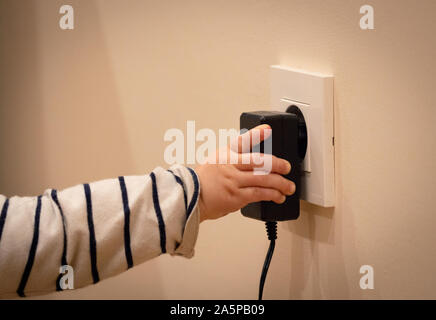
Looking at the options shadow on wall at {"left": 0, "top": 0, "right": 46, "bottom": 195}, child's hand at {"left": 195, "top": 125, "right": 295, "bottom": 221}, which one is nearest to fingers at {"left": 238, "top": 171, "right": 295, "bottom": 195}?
child's hand at {"left": 195, "top": 125, "right": 295, "bottom": 221}

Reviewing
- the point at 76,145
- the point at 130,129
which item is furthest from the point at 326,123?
the point at 76,145

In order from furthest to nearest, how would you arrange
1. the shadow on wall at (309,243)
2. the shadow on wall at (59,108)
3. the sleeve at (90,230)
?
1. the shadow on wall at (59,108)
2. the shadow on wall at (309,243)
3. the sleeve at (90,230)

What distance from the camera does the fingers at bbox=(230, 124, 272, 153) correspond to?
1.79ft

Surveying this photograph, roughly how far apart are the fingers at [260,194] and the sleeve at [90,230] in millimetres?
43

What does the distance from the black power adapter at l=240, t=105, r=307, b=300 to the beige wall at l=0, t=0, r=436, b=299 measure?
4 cm

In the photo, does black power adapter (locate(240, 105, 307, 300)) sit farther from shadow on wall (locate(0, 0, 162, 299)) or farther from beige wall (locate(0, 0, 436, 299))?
shadow on wall (locate(0, 0, 162, 299))

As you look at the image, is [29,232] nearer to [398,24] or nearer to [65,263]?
[65,263]

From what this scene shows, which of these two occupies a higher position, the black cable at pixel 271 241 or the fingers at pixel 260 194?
the fingers at pixel 260 194

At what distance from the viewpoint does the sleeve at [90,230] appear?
0.51m

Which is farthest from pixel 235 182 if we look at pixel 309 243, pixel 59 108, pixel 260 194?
pixel 59 108

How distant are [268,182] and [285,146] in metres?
0.04

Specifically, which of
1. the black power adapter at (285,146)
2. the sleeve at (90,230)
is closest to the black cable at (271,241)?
the black power adapter at (285,146)

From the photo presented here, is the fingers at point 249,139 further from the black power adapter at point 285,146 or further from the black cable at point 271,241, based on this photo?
the black cable at point 271,241

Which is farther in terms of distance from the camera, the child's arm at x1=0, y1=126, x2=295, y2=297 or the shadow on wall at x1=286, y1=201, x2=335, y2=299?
the shadow on wall at x1=286, y1=201, x2=335, y2=299
